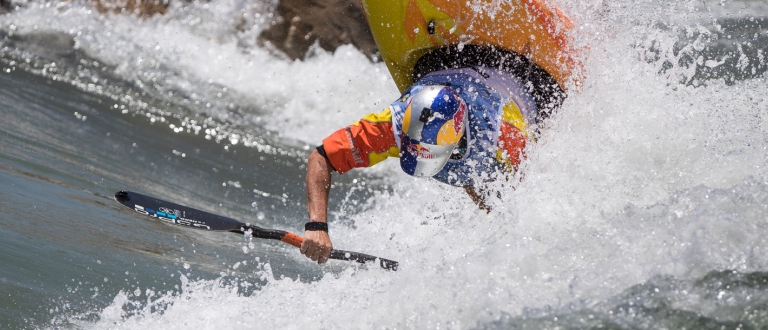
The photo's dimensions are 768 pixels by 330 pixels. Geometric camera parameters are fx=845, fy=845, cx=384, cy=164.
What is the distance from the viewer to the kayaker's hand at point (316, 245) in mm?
3396

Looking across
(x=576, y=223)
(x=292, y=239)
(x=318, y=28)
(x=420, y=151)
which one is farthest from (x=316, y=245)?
(x=318, y=28)

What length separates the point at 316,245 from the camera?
3393 millimetres

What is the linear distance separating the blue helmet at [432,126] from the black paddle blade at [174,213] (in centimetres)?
90

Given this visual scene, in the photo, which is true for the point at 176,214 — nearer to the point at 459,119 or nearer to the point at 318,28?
the point at 459,119

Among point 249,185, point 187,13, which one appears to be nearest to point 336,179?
point 249,185

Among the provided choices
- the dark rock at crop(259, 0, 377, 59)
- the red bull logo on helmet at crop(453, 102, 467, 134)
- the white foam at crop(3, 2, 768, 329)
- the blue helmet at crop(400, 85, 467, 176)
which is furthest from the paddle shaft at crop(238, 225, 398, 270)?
the dark rock at crop(259, 0, 377, 59)

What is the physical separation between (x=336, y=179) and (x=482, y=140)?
246cm

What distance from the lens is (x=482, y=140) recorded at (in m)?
3.46

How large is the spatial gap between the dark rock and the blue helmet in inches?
179

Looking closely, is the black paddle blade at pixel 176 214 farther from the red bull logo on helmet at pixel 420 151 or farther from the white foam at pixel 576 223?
the red bull logo on helmet at pixel 420 151

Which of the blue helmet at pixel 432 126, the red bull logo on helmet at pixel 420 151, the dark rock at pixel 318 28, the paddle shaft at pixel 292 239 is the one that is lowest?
the paddle shaft at pixel 292 239

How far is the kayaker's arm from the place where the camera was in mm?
3402

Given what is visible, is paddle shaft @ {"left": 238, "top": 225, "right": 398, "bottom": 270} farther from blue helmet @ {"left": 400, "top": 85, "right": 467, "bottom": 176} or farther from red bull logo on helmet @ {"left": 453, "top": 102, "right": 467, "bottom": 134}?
red bull logo on helmet @ {"left": 453, "top": 102, "right": 467, "bottom": 134}

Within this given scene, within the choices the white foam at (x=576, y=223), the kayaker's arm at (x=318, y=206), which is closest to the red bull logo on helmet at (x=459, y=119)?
the white foam at (x=576, y=223)
